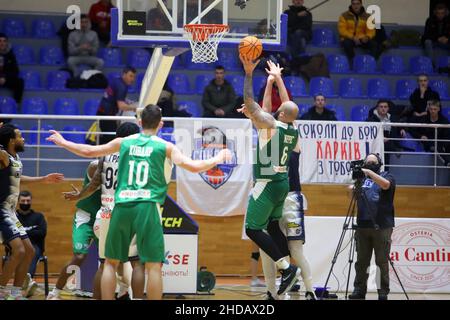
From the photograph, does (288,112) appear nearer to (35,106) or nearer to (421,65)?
(35,106)

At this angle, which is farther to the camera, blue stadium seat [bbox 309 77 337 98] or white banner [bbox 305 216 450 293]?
blue stadium seat [bbox 309 77 337 98]

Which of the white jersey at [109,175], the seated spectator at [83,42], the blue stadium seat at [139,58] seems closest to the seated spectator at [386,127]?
the blue stadium seat at [139,58]

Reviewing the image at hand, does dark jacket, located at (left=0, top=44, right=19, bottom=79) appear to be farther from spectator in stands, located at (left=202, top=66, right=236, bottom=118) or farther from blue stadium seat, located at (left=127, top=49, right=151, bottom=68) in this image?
spectator in stands, located at (left=202, top=66, right=236, bottom=118)

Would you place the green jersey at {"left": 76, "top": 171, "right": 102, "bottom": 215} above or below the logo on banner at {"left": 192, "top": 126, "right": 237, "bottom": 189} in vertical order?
below

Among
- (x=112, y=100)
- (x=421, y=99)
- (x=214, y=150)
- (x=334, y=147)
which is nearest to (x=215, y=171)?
(x=214, y=150)

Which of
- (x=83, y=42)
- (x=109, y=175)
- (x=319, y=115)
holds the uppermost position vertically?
(x=83, y=42)

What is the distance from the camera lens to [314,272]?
13.8m

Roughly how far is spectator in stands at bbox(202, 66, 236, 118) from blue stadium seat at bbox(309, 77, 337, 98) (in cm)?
255

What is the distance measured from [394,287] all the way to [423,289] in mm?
471

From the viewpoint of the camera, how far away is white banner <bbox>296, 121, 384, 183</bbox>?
15.1 metres

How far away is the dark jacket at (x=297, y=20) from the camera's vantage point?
19.3m

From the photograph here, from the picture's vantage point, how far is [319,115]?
649 inches

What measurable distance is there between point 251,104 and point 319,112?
6101 millimetres

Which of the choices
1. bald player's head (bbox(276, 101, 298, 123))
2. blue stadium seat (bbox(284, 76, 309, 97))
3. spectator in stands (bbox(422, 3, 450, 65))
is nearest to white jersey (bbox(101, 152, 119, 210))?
bald player's head (bbox(276, 101, 298, 123))
